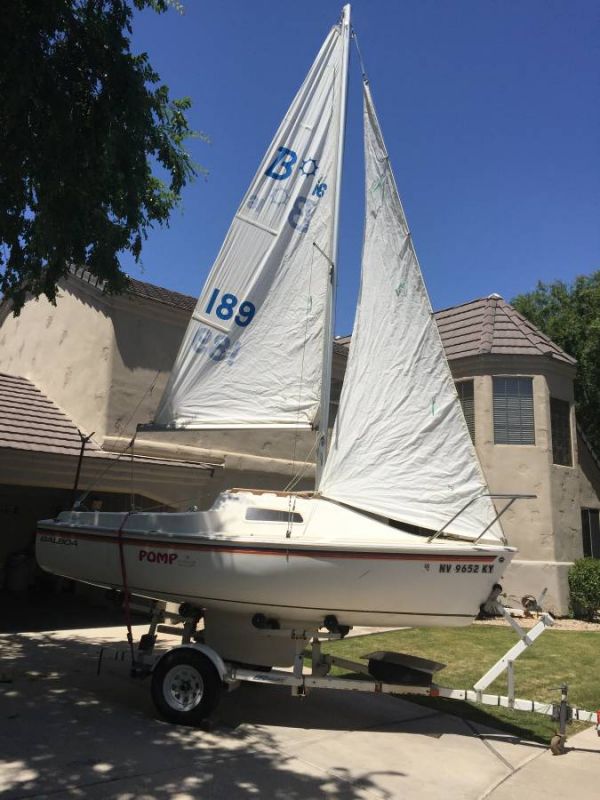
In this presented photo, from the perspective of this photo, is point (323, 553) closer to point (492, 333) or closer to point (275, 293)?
point (275, 293)

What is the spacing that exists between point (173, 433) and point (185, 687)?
8365mm

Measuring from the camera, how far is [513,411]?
1827 centimetres

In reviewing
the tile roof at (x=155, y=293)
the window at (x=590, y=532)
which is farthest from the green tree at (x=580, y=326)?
the tile roof at (x=155, y=293)

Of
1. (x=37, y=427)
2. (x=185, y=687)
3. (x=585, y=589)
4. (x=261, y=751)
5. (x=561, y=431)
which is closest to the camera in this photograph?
(x=261, y=751)

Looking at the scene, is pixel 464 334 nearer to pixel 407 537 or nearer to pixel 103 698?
pixel 407 537

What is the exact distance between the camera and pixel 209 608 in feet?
24.1

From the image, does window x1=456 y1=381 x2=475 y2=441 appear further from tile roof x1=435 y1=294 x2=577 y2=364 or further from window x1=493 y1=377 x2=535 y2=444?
tile roof x1=435 y1=294 x2=577 y2=364

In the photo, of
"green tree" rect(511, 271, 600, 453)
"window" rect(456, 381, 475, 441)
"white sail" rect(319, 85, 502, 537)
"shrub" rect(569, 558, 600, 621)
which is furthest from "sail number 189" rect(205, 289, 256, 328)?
"green tree" rect(511, 271, 600, 453)

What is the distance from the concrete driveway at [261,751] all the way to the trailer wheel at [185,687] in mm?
153

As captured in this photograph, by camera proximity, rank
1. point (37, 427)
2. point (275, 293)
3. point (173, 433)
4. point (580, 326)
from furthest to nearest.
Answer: point (580, 326) < point (173, 433) < point (37, 427) < point (275, 293)

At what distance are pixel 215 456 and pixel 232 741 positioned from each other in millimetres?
8951

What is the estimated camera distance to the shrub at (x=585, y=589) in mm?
16875

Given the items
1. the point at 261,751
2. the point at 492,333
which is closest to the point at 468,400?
the point at 492,333

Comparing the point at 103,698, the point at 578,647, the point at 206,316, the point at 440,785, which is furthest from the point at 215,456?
the point at 440,785
